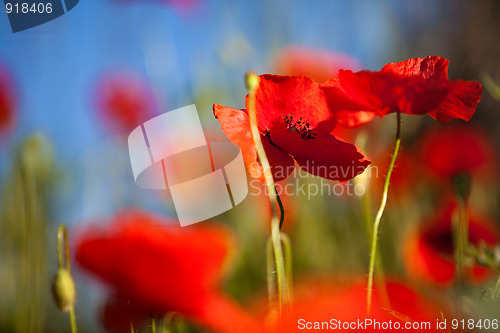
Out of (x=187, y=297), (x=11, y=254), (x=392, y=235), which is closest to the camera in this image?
(x=187, y=297)

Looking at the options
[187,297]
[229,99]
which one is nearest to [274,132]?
[187,297]

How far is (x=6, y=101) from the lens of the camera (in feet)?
2.20

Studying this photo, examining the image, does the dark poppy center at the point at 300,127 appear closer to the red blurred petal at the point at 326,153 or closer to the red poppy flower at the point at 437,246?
the red blurred petal at the point at 326,153

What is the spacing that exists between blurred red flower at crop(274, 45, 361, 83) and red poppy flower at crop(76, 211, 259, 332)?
0.45 m

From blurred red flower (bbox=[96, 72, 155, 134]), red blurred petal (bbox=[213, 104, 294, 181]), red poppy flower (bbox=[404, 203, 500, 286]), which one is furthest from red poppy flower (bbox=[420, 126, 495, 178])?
red blurred petal (bbox=[213, 104, 294, 181])

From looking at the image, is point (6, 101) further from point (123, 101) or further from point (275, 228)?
point (275, 228)

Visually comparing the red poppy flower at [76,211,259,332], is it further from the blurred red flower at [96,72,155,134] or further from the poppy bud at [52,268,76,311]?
the blurred red flower at [96,72,155,134]

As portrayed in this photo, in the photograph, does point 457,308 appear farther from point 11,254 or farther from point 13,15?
point 11,254

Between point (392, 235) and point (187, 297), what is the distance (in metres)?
0.59

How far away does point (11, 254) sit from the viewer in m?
0.67

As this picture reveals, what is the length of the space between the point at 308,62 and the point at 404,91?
1.48 ft

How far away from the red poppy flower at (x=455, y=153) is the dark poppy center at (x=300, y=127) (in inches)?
20.0

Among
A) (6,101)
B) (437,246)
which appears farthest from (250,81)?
(6,101)

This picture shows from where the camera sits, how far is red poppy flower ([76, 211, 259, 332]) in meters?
0.25
